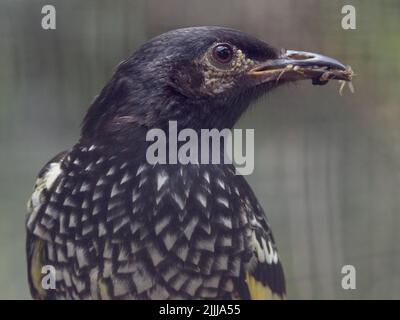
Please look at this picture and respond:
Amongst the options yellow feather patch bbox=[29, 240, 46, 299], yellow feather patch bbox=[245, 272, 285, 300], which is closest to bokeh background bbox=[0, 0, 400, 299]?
yellow feather patch bbox=[29, 240, 46, 299]

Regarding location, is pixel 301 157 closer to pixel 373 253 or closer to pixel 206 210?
pixel 373 253

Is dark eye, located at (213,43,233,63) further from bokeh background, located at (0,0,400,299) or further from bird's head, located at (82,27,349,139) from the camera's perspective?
bokeh background, located at (0,0,400,299)

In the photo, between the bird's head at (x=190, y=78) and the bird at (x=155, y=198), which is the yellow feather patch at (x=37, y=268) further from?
the bird's head at (x=190, y=78)

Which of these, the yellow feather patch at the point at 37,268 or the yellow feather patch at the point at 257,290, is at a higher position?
the yellow feather patch at the point at 37,268

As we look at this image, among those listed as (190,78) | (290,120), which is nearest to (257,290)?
(190,78)

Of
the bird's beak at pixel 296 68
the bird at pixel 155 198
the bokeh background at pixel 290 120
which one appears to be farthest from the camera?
the bokeh background at pixel 290 120

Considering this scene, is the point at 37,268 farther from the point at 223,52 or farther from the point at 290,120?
the point at 290,120

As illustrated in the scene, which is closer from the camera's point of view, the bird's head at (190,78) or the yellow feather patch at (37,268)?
the bird's head at (190,78)

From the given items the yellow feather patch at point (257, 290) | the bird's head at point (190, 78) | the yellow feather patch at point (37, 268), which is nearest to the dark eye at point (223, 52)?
the bird's head at point (190, 78)
